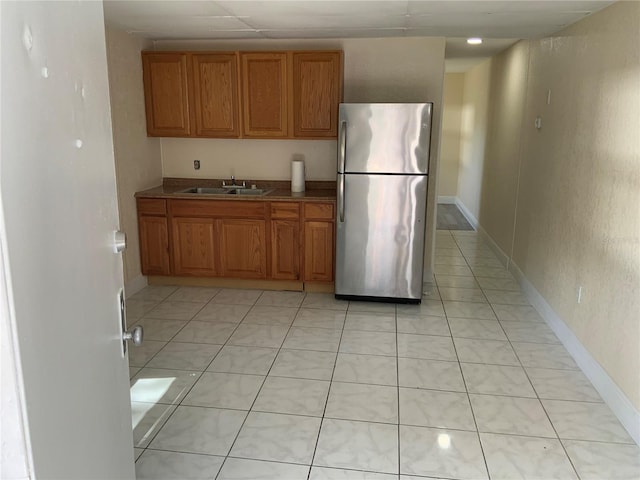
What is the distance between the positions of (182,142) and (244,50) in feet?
3.58

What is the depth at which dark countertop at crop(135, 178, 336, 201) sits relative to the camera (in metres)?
4.37

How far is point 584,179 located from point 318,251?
2131 mm

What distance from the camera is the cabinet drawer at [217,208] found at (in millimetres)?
4406

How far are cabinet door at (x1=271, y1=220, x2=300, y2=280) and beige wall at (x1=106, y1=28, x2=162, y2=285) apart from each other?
4.10ft

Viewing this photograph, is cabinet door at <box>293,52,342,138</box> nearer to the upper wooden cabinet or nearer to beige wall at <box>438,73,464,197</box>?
the upper wooden cabinet

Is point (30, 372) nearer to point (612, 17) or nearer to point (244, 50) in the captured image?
point (612, 17)

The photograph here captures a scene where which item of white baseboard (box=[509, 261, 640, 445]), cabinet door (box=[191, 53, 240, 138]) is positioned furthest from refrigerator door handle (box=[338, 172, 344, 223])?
white baseboard (box=[509, 261, 640, 445])

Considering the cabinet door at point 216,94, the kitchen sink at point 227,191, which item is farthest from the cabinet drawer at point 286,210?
the cabinet door at point 216,94

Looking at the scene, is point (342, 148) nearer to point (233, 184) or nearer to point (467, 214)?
point (233, 184)

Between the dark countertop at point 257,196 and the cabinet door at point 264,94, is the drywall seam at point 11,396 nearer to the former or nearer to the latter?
the dark countertop at point 257,196

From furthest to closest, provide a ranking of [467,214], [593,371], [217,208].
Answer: [467,214], [217,208], [593,371]

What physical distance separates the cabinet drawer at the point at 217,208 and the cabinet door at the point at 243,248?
6 centimetres

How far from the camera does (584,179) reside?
324 centimetres

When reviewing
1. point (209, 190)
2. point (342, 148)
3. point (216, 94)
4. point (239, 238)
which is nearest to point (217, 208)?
point (239, 238)
